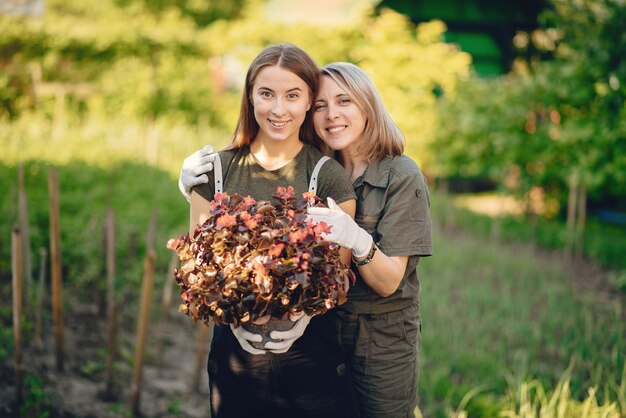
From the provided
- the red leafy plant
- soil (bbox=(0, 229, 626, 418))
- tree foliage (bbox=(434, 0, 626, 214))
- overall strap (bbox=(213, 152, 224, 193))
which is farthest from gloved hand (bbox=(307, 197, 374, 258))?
tree foliage (bbox=(434, 0, 626, 214))

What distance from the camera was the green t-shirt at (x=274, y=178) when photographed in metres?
2.02

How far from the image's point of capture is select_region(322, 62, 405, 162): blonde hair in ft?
6.83

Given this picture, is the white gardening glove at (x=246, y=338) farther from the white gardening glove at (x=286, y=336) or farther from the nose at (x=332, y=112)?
the nose at (x=332, y=112)

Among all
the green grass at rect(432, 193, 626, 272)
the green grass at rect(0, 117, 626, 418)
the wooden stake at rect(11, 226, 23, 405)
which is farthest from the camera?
the green grass at rect(432, 193, 626, 272)

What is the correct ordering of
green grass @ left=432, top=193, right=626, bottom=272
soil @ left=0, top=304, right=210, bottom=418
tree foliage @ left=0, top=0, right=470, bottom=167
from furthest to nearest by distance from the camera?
tree foliage @ left=0, top=0, right=470, bottom=167, green grass @ left=432, top=193, right=626, bottom=272, soil @ left=0, top=304, right=210, bottom=418

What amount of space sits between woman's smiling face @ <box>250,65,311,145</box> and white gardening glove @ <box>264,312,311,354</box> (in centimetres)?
62

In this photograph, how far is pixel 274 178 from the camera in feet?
6.72

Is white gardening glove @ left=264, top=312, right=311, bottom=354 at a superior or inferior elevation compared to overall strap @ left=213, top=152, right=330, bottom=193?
inferior

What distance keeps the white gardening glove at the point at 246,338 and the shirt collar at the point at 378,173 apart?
66 centimetres

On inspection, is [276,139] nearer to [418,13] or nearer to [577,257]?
[577,257]

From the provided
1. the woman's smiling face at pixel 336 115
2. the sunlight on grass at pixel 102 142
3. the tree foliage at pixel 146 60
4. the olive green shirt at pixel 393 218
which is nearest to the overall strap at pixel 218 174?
the woman's smiling face at pixel 336 115

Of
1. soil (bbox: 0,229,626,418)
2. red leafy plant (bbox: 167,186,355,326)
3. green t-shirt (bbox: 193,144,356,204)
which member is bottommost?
soil (bbox: 0,229,626,418)

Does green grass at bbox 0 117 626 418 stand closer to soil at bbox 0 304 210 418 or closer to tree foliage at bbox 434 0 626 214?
soil at bbox 0 304 210 418

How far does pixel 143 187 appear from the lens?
6270 millimetres
